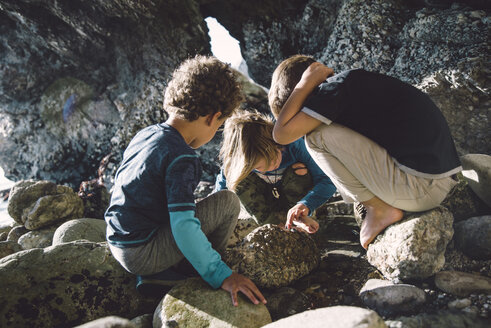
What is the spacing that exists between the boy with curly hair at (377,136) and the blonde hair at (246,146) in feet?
2.54

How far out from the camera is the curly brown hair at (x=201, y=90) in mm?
2141

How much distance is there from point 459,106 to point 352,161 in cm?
279

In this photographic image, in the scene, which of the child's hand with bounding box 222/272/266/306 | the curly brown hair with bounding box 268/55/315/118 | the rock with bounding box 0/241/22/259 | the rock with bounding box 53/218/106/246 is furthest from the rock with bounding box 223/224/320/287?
the rock with bounding box 0/241/22/259

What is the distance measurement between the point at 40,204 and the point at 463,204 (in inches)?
250

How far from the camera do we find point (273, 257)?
229 centimetres

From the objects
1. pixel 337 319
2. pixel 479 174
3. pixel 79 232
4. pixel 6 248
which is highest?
pixel 479 174

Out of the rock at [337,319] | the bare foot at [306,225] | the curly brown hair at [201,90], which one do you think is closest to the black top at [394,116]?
the curly brown hair at [201,90]

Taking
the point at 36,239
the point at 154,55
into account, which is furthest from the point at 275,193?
the point at 154,55

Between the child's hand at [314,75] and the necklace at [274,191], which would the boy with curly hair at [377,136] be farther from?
the necklace at [274,191]

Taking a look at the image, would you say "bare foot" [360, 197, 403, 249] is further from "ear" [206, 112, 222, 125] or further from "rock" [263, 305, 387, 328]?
"ear" [206, 112, 222, 125]

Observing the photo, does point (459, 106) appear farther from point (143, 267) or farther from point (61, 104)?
point (61, 104)

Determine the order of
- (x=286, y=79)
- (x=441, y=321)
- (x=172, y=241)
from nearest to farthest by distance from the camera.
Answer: (x=441, y=321) → (x=172, y=241) → (x=286, y=79)

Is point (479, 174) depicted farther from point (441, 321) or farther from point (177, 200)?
point (177, 200)

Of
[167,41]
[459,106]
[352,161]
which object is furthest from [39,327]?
[167,41]
